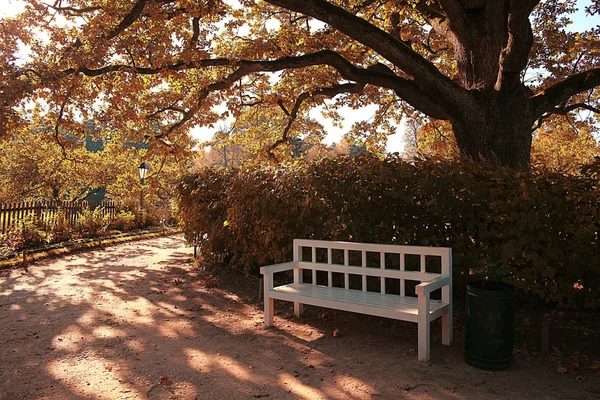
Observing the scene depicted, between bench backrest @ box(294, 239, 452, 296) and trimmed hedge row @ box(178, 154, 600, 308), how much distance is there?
247 millimetres

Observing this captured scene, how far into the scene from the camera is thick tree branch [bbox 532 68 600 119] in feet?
28.3

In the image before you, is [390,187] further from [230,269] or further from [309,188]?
[230,269]

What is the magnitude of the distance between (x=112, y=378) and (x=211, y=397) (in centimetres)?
104

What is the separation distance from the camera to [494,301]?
4105 millimetres

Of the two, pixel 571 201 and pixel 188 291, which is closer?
pixel 571 201

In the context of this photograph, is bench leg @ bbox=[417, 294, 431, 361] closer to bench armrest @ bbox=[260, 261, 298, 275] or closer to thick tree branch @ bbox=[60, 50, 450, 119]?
bench armrest @ bbox=[260, 261, 298, 275]

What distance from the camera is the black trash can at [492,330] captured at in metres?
4.09

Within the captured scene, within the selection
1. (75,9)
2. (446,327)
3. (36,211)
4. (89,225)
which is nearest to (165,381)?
(446,327)

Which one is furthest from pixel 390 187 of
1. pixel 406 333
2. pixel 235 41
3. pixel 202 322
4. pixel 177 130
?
pixel 235 41

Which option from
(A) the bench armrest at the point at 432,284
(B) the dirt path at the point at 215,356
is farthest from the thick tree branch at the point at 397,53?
(B) the dirt path at the point at 215,356

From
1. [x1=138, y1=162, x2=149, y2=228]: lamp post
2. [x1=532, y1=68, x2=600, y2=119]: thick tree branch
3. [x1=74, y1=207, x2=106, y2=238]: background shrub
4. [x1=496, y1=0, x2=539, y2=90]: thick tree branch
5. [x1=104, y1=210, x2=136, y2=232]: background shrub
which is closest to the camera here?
[x1=496, y1=0, x2=539, y2=90]: thick tree branch

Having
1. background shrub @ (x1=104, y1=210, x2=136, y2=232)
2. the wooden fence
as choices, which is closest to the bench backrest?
the wooden fence

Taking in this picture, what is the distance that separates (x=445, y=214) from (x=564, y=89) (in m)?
5.64

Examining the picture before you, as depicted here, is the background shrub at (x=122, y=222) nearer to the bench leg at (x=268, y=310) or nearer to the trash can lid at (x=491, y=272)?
the bench leg at (x=268, y=310)
